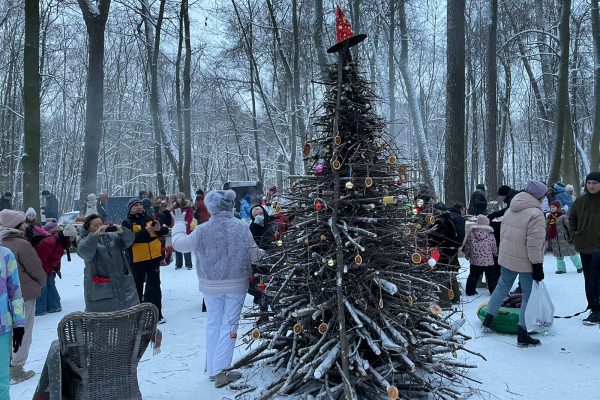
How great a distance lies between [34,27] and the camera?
37.4ft

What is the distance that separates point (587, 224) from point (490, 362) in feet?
8.26

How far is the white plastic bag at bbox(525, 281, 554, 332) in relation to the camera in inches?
248

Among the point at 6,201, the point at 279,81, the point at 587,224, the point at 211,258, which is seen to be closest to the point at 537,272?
the point at 587,224

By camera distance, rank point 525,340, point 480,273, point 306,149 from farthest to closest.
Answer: point 480,273 < point 525,340 < point 306,149

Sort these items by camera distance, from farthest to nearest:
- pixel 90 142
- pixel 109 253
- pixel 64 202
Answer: pixel 64 202 < pixel 90 142 < pixel 109 253

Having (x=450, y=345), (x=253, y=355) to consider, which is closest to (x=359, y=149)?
(x=450, y=345)

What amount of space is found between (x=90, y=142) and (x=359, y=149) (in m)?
10.0

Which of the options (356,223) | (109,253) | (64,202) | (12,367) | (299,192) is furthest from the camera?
(64,202)

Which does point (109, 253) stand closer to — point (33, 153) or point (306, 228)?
point (306, 228)

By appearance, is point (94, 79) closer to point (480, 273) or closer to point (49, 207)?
point (49, 207)

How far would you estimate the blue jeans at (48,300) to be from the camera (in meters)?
8.87

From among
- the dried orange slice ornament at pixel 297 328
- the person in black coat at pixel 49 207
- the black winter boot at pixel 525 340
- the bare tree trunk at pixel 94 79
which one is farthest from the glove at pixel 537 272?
the person in black coat at pixel 49 207

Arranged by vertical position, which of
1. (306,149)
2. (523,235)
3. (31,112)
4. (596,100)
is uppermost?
(596,100)

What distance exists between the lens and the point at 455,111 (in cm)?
1084
